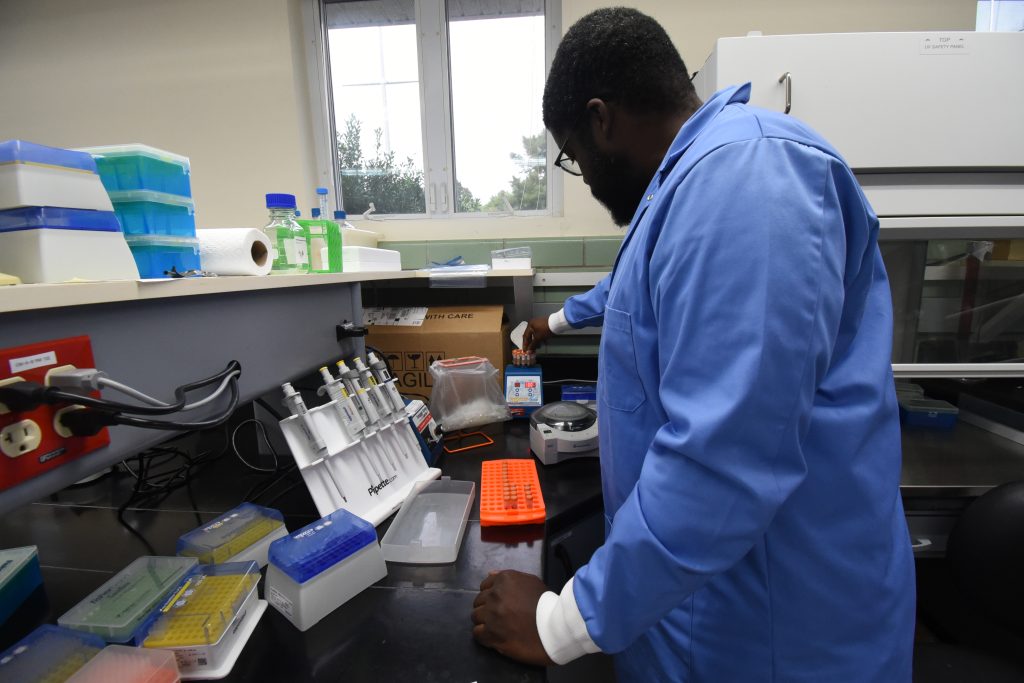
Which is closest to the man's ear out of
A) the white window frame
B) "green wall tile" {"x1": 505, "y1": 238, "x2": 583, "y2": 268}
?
"green wall tile" {"x1": 505, "y1": 238, "x2": 583, "y2": 268}

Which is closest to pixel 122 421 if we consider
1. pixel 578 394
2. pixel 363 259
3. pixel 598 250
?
pixel 363 259

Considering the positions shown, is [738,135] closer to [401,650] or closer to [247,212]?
[401,650]

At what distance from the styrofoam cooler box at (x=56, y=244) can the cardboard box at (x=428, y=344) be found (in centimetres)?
97

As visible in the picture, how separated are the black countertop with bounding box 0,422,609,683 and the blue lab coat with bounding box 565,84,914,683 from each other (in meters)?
0.21

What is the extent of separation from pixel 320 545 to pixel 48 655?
0.30 meters

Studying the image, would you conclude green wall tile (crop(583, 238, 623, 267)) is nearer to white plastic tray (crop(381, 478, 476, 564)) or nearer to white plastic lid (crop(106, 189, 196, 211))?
white plastic tray (crop(381, 478, 476, 564))

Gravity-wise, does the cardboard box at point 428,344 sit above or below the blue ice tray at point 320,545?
above

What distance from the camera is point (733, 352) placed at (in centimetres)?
41

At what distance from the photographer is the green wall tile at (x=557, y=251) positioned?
1.75m

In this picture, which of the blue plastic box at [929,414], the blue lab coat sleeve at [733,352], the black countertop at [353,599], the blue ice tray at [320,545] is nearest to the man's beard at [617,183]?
the blue lab coat sleeve at [733,352]

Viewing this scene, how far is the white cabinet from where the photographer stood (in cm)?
104

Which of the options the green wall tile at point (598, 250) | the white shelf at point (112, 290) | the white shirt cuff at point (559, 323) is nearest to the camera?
the white shelf at point (112, 290)

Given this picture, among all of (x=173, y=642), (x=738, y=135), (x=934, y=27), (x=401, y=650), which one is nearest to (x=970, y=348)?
(x=934, y=27)

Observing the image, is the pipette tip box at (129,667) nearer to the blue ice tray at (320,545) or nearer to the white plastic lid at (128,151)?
the blue ice tray at (320,545)
